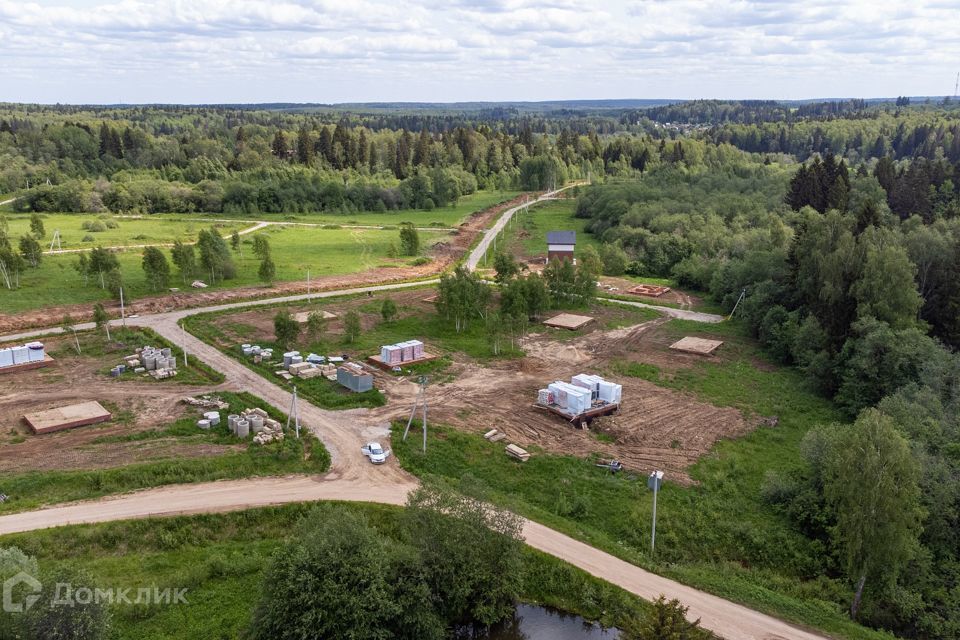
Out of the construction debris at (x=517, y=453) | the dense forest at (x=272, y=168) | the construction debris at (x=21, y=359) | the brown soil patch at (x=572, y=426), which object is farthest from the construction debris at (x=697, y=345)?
the dense forest at (x=272, y=168)

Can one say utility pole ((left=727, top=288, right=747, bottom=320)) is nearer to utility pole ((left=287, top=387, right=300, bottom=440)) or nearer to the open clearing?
the open clearing

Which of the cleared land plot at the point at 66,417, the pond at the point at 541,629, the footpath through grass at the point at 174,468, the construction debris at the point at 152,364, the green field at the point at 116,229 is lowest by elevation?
the pond at the point at 541,629

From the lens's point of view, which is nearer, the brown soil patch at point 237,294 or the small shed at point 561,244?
the brown soil patch at point 237,294

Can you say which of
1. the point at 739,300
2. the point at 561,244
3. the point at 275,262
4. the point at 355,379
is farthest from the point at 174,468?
the point at 561,244

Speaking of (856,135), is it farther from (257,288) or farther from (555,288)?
(257,288)

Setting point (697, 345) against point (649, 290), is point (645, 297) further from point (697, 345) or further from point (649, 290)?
point (697, 345)

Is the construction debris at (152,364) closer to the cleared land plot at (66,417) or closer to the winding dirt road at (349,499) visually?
the cleared land plot at (66,417)
